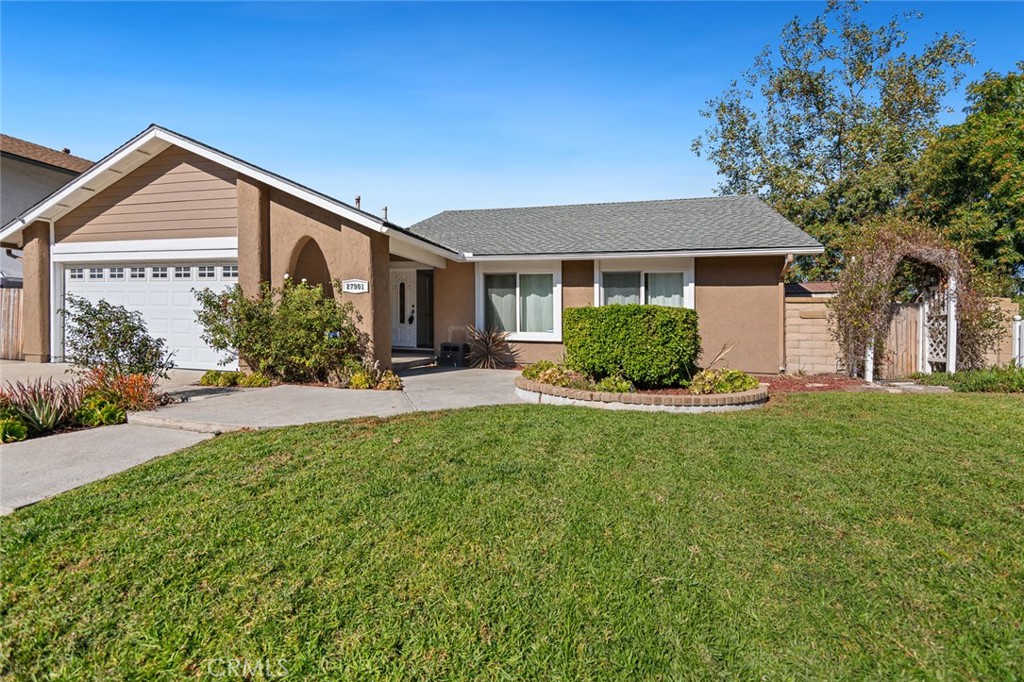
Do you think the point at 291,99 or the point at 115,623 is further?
the point at 291,99

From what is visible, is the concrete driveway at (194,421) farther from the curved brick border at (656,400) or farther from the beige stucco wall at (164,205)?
the beige stucco wall at (164,205)

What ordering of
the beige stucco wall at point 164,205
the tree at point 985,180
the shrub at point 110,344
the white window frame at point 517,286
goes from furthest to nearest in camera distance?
the tree at point 985,180 < the white window frame at point 517,286 < the beige stucco wall at point 164,205 < the shrub at point 110,344

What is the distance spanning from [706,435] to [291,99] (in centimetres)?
1048

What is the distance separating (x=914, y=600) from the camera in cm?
290

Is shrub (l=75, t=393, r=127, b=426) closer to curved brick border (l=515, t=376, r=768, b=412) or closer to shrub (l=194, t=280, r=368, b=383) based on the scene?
shrub (l=194, t=280, r=368, b=383)

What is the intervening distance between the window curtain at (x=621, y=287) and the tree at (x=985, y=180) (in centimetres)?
1219

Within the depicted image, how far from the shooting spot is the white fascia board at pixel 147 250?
1139 centimetres

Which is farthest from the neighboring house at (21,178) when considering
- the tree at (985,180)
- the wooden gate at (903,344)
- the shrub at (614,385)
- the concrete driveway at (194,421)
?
the tree at (985,180)

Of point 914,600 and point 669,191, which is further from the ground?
point 669,191

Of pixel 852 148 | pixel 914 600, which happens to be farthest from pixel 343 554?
pixel 852 148

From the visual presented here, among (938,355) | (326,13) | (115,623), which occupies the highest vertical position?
(326,13)

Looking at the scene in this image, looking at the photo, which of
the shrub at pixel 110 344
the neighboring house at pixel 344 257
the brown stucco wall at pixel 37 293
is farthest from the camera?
the brown stucco wall at pixel 37 293

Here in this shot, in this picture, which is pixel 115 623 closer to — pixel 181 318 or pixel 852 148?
pixel 181 318

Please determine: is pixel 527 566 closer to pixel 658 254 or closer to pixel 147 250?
pixel 658 254
